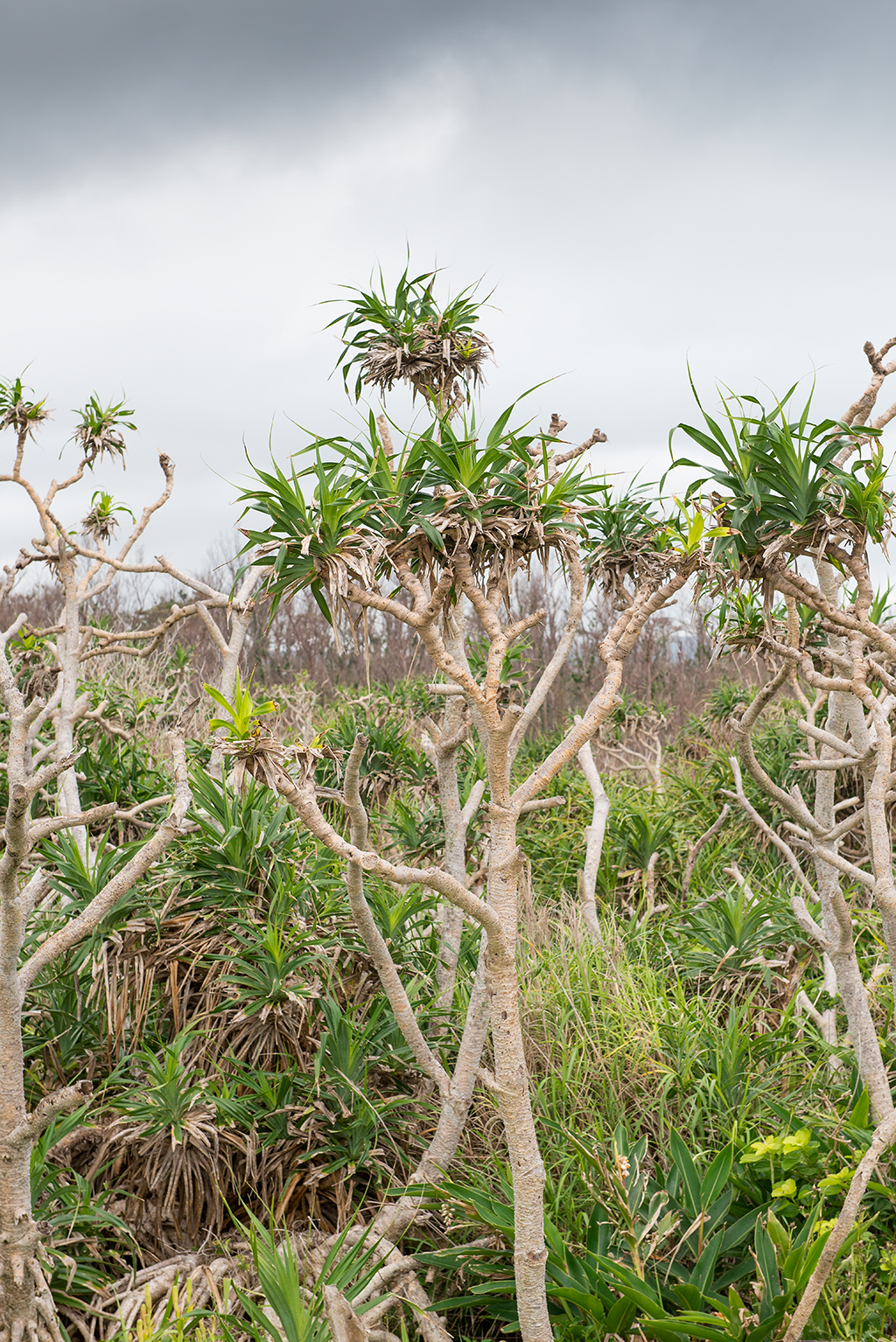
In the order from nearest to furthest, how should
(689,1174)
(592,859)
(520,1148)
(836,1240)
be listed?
(836,1240)
(520,1148)
(689,1174)
(592,859)

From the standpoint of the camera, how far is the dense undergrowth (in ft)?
9.61

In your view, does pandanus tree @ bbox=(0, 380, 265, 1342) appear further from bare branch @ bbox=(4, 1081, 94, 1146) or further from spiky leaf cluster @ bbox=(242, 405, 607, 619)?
spiky leaf cluster @ bbox=(242, 405, 607, 619)

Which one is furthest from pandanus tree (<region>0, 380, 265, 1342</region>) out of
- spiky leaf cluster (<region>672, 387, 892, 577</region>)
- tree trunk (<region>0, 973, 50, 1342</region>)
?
spiky leaf cluster (<region>672, 387, 892, 577</region>)

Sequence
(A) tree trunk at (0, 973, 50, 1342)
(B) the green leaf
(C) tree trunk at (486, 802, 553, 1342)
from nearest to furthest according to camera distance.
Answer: (C) tree trunk at (486, 802, 553, 1342), (A) tree trunk at (0, 973, 50, 1342), (B) the green leaf

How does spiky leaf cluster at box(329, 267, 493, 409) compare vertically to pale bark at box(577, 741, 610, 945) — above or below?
above

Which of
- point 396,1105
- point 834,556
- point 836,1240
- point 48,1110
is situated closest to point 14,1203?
point 48,1110

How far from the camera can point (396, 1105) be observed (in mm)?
3805

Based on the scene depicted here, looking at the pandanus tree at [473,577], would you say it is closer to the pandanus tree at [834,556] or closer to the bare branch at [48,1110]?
the pandanus tree at [834,556]

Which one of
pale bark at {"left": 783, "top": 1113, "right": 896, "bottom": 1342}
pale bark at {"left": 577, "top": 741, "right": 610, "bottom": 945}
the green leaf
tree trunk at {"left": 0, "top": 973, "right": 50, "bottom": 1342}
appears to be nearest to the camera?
pale bark at {"left": 783, "top": 1113, "right": 896, "bottom": 1342}

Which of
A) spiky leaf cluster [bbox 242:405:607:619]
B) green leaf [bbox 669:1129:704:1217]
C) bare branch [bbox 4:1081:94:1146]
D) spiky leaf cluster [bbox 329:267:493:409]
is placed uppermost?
spiky leaf cluster [bbox 329:267:493:409]

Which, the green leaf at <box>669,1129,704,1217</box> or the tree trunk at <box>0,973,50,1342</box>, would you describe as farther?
the green leaf at <box>669,1129,704,1217</box>

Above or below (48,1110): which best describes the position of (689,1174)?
below

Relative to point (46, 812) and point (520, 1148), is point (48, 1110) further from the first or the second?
point (46, 812)

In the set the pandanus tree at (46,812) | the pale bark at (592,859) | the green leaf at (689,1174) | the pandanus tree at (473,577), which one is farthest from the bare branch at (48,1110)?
the pale bark at (592,859)
